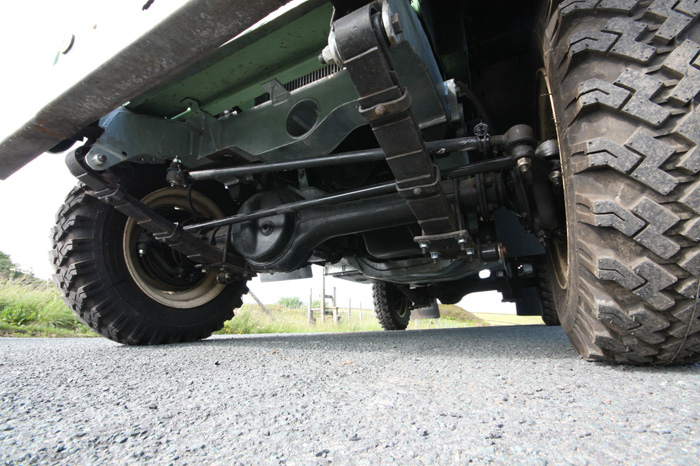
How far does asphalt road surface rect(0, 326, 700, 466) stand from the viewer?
0.50 m

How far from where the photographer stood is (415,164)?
1052mm

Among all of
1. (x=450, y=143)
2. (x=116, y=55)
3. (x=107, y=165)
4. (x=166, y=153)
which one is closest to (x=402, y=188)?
(x=450, y=143)

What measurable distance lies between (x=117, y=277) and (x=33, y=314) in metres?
4.45

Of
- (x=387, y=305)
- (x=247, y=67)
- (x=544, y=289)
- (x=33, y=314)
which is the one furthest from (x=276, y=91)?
(x=33, y=314)

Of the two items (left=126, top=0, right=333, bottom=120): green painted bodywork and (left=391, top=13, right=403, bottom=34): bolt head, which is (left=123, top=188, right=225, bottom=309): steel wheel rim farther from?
(left=391, top=13, right=403, bottom=34): bolt head

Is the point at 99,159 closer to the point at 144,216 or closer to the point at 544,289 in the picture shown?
the point at 144,216

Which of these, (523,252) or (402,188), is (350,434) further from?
(523,252)

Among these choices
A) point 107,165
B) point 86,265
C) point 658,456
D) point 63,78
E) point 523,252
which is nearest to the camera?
point 658,456

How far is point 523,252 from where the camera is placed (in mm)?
2232

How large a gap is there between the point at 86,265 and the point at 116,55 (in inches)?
43.8

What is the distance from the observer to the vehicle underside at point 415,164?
Result: 2.75ft

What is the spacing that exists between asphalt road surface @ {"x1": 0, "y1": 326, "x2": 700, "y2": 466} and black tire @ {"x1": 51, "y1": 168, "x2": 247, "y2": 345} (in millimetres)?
582

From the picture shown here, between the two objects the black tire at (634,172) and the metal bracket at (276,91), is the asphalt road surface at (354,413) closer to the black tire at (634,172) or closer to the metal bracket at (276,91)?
the black tire at (634,172)

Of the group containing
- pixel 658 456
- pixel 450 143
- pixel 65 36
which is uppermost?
pixel 65 36
